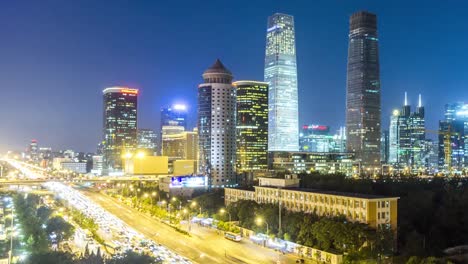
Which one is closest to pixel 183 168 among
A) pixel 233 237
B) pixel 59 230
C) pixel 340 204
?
pixel 233 237

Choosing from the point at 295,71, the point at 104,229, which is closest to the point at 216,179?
the point at 104,229

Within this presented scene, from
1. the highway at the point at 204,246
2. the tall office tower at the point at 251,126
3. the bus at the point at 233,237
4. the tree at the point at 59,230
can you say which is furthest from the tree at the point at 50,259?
the tall office tower at the point at 251,126

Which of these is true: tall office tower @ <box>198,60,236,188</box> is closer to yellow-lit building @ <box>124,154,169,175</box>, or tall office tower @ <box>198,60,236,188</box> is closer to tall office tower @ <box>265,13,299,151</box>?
yellow-lit building @ <box>124,154,169,175</box>

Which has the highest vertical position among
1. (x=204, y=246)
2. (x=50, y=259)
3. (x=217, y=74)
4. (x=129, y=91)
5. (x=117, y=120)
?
(x=129, y=91)

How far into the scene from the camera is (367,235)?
140 ft

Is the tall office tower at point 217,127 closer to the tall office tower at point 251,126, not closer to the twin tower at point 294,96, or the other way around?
the tall office tower at point 251,126

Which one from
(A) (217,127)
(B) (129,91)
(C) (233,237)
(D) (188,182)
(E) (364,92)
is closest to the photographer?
(C) (233,237)

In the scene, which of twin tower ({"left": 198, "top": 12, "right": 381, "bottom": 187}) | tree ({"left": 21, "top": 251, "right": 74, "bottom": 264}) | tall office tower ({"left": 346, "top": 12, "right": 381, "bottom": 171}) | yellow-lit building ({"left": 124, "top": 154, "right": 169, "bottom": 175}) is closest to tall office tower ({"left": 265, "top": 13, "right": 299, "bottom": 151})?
twin tower ({"left": 198, "top": 12, "right": 381, "bottom": 187})

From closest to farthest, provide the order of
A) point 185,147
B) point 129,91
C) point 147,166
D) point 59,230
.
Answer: point 59,230, point 147,166, point 185,147, point 129,91

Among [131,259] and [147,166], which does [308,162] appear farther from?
[131,259]

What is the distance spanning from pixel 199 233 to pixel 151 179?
208ft

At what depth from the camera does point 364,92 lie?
182 meters

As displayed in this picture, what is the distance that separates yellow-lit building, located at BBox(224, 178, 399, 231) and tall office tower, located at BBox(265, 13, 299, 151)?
116828 millimetres

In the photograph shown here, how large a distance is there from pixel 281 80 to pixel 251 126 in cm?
4109
